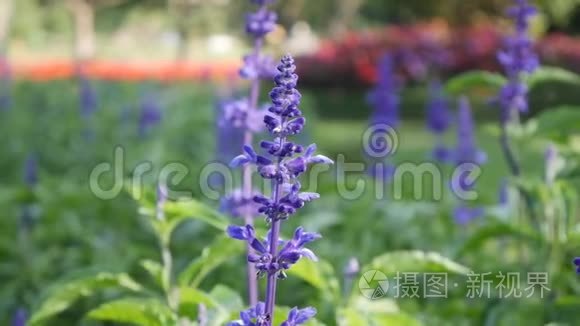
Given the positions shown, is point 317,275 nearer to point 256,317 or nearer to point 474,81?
point 256,317

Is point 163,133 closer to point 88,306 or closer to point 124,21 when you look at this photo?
point 88,306

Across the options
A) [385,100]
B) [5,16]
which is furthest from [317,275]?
[5,16]

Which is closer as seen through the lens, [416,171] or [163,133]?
[416,171]

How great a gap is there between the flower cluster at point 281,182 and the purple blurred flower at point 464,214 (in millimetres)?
3148

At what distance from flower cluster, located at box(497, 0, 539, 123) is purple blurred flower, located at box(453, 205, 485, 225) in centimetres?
107

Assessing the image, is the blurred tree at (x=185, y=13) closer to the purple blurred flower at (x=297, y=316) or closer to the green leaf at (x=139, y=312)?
the green leaf at (x=139, y=312)

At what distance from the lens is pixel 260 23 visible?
2984mm

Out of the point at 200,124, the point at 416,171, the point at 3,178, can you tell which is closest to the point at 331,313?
the point at 416,171

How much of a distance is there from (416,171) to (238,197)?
297 cm

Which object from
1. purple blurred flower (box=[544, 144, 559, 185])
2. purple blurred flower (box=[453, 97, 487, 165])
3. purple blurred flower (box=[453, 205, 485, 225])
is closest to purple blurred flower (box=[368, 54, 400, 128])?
purple blurred flower (box=[453, 97, 487, 165])

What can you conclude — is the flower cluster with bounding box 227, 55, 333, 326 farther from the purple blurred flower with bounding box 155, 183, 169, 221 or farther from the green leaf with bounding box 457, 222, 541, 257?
the green leaf with bounding box 457, 222, 541, 257

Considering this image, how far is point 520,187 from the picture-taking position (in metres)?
3.65

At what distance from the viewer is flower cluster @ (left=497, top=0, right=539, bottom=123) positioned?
3668mm

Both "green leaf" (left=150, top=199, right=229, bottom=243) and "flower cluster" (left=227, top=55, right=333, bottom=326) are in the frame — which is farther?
"green leaf" (left=150, top=199, right=229, bottom=243)
